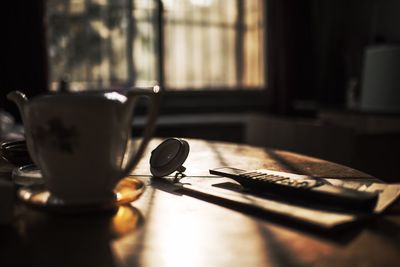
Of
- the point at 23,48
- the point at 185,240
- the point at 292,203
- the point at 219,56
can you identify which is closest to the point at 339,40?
the point at 219,56

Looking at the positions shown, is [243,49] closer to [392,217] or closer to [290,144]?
[290,144]

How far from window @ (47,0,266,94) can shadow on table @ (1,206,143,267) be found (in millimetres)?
2381

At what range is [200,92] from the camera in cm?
335

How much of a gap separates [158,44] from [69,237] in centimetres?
281

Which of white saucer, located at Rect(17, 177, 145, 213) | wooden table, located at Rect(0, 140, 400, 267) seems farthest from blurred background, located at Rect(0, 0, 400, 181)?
wooden table, located at Rect(0, 140, 400, 267)

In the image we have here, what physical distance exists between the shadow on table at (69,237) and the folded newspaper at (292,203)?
0.39 ft

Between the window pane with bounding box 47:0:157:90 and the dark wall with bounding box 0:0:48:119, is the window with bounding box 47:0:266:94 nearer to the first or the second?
the window pane with bounding box 47:0:157:90

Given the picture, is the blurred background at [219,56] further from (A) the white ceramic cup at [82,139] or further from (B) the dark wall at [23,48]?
(A) the white ceramic cup at [82,139]

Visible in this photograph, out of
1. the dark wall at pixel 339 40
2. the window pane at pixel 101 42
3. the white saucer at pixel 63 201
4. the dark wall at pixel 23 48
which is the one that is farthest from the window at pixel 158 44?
the white saucer at pixel 63 201

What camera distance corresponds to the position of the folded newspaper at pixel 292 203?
0.46 m

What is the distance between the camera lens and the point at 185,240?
428mm

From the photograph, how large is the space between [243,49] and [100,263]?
333 centimetres

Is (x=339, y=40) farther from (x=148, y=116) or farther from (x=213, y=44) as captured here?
(x=148, y=116)

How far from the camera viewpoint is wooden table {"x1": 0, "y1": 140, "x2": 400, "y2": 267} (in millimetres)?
380
